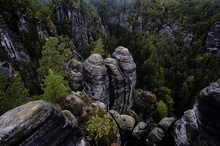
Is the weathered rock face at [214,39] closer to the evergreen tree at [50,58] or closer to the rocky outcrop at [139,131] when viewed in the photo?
the rocky outcrop at [139,131]

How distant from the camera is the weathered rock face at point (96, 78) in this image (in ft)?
107

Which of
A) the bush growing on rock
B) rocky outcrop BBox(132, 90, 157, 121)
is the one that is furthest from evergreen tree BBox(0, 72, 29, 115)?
rocky outcrop BBox(132, 90, 157, 121)

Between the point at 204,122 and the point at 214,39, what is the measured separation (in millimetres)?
80857

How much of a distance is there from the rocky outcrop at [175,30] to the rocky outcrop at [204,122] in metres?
86.2

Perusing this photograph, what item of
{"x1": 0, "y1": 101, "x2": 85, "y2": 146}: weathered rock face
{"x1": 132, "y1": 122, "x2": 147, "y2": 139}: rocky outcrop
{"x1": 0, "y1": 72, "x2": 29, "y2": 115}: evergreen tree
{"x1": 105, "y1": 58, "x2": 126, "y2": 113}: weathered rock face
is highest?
{"x1": 0, "y1": 101, "x2": 85, "y2": 146}: weathered rock face

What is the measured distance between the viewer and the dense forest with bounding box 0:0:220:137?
30031 millimetres

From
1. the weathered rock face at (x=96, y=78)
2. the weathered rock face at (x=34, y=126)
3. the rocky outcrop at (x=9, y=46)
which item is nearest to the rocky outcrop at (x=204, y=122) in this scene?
the weathered rock face at (x=96, y=78)

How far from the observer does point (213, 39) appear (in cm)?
8606

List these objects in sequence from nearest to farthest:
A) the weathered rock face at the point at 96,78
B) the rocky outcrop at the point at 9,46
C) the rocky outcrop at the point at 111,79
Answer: the weathered rock face at the point at 96,78
the rocky outcrop at the point at 111,79
the rocky outcrop at the point at 9,46

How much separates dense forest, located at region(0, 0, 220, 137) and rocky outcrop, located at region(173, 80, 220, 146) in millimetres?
16859

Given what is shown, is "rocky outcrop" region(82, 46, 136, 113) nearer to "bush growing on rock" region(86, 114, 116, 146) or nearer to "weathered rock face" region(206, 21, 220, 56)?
"bush growing on rock" region(86, 114, 116, 146)

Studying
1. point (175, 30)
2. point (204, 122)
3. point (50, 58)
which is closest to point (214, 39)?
point (175, 30)

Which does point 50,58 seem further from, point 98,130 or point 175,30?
point 175,30

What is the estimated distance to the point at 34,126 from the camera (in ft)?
40.4
